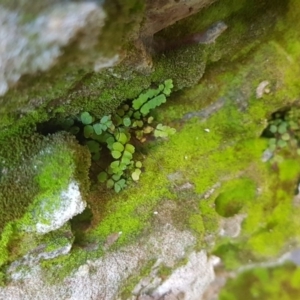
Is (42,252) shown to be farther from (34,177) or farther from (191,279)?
(191,279)

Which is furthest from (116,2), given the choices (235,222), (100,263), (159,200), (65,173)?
(235,222)

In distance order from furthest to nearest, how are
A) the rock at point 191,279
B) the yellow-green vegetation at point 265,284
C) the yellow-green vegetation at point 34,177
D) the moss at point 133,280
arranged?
the yellow-green vegetation at point 265,284 → the rock at point 191,279 → the moss at point 133,280 → the yellow-green vegetation at point 34,177

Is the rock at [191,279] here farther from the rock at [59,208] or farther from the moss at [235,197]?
the rock at [59,208]

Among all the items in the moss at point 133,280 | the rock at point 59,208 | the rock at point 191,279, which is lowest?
the rock at point 191,279

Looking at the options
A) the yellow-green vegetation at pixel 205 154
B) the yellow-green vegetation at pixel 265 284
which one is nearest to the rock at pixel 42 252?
the yellow-green vegetation at pixel 205 154

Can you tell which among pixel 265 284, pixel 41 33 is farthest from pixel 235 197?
pixel 41 33

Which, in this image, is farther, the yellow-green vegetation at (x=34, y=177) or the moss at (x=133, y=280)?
the moss at (x=133, y=280)

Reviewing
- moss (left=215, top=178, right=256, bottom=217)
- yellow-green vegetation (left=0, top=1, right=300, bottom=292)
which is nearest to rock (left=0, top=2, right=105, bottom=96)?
yellow-green vegetation (left=0, top=1, right=300, bottom=292)

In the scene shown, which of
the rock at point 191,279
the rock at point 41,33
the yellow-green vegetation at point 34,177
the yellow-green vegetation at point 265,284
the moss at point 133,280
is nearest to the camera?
the rock at point 41,33

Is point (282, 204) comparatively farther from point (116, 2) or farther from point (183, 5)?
point (116, 2)
